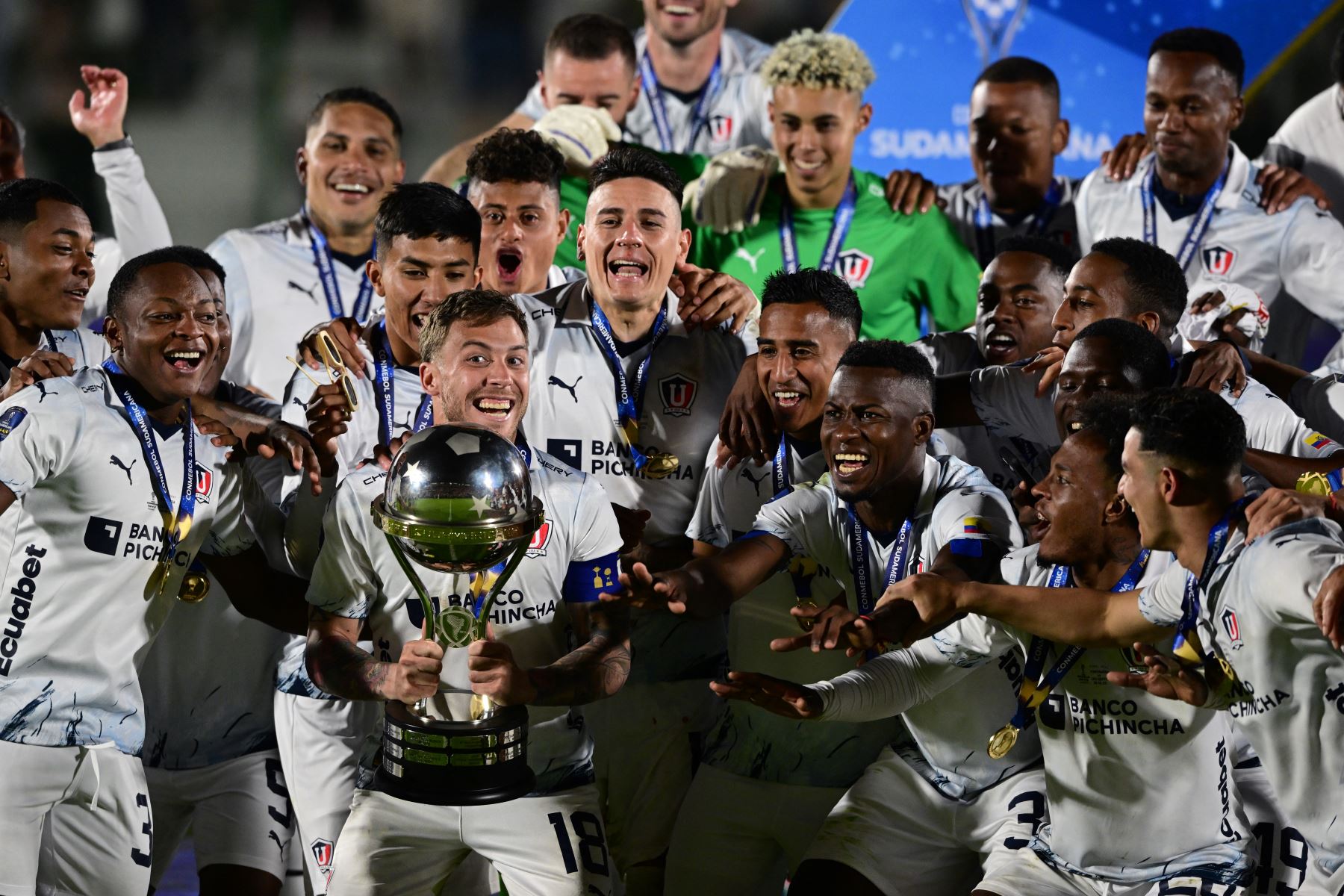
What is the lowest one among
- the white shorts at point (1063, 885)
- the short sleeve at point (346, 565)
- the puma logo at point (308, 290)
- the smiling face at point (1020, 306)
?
the white shorts at point (1063, 885)

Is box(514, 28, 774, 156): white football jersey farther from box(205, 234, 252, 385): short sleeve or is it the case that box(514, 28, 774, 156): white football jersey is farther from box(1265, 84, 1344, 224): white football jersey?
box(1265, 84, 1344, 224): white football jersey

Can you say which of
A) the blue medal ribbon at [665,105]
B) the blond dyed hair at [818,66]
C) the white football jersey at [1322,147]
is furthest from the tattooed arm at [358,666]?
the white football jersey at [1322,147]

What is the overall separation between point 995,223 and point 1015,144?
335mm

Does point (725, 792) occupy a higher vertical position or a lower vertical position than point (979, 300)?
lower

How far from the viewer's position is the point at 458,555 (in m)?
3.73

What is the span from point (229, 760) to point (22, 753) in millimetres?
930

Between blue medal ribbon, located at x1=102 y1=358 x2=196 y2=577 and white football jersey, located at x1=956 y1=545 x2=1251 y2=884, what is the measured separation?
2335mm

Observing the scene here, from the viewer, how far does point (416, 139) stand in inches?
368

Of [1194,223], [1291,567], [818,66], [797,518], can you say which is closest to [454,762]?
[797,518]

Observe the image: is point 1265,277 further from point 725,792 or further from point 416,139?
point 416,139

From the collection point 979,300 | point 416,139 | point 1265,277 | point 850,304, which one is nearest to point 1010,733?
point 850,304

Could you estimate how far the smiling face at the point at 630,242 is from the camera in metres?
5.28

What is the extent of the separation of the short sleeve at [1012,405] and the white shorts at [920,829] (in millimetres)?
1127

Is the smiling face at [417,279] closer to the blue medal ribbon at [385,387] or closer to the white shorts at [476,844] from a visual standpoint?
the blue medal ribbon at [385,387]
